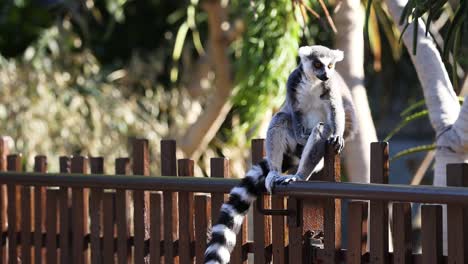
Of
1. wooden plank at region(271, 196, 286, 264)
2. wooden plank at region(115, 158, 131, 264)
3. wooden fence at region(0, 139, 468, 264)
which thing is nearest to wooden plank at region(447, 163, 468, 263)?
wooden fence at region(0, 139, 468, 264)

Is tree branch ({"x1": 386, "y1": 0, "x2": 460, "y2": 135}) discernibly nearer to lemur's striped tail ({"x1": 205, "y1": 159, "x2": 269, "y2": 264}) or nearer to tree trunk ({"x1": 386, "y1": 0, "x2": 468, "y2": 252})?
tree trunk ({"x1": 386, "y1": 0, "x2": 468, "y2": 252})

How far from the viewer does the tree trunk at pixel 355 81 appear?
4.81 m

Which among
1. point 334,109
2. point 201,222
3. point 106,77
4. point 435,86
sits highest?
point 106,77

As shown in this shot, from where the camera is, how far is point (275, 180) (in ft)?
11.2

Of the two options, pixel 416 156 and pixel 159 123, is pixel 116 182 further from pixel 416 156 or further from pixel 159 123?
pixel 416 156

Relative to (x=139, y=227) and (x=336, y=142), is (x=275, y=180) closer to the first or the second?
(x=336, y=142)

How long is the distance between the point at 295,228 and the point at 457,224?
2.09 feet

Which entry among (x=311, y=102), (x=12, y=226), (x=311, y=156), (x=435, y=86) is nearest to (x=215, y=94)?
(x=12, y=226)

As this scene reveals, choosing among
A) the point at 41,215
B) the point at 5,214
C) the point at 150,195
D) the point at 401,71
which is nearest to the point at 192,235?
the point at 150,195

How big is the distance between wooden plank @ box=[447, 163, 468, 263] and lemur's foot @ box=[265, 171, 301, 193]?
0.58m

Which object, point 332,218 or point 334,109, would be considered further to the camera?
point 334,109

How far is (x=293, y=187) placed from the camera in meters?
3.33

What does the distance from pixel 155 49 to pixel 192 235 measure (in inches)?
242

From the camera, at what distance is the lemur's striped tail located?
3.30m
